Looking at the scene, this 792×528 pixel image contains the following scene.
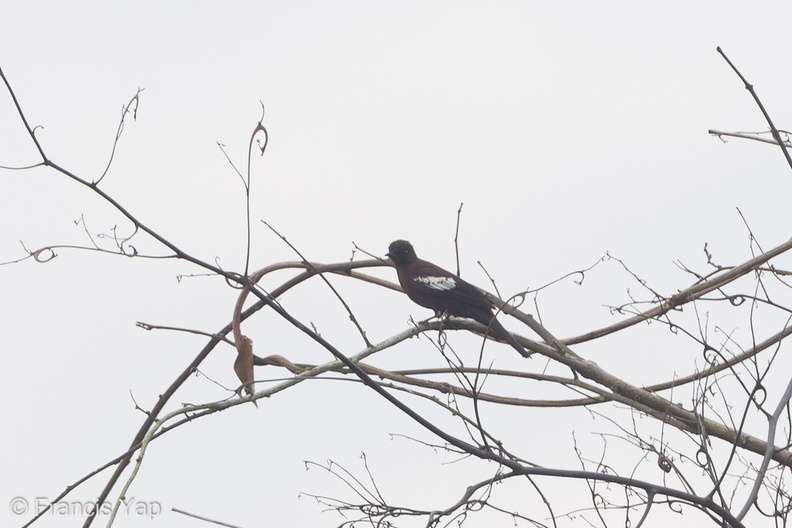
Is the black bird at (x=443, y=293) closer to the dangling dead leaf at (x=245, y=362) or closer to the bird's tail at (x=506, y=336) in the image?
the bird's tail at (x=506, y=336)

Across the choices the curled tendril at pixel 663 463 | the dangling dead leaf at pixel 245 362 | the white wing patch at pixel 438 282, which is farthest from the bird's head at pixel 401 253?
the curled tendril at pixel 663 463

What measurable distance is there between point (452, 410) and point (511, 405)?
Answer: 3.16ft

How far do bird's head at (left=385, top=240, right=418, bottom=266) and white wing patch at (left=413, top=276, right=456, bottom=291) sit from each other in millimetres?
598

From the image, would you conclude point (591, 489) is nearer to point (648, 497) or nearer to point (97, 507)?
point (648, 497)

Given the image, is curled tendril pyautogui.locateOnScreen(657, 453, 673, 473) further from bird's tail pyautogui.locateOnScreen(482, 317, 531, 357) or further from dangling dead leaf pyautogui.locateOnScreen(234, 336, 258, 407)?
dangling dead leaf pyautogui.locateOnScreen(234, 336, 258, 407)

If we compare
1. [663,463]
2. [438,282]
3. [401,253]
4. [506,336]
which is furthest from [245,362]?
[401,253]

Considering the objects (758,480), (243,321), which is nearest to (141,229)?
(243,321)

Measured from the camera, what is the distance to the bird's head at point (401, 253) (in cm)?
813

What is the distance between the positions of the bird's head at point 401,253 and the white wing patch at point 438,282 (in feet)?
1.96

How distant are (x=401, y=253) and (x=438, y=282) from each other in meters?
0.82

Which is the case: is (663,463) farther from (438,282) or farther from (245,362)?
(438,282)

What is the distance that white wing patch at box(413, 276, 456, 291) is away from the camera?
739 cm

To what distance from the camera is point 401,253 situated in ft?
26.8

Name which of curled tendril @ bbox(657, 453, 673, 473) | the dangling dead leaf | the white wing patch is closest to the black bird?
the white wing patch
